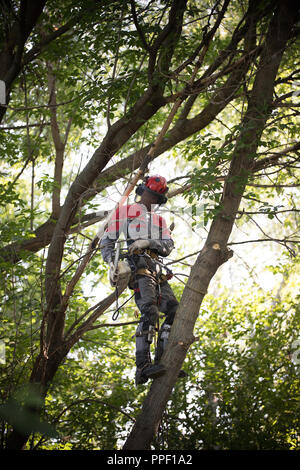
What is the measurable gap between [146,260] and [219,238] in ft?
2.58

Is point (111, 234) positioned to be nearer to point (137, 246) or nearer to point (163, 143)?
point (137, 246)

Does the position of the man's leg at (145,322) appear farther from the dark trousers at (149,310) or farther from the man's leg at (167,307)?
the man's leg at (167,307)

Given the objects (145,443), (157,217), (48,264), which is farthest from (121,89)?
(145,443)

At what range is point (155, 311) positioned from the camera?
415 cm

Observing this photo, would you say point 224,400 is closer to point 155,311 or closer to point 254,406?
point 254,406

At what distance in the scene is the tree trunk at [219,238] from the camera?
11.6 ft

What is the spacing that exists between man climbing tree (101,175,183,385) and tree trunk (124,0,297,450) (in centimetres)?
27

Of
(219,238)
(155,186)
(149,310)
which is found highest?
(155,186)

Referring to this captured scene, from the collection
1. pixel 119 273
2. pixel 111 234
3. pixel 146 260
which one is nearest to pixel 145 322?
pixel 119 273

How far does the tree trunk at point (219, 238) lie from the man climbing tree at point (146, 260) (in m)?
0.27

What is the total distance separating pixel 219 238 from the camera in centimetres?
417

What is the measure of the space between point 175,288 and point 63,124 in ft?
13.0

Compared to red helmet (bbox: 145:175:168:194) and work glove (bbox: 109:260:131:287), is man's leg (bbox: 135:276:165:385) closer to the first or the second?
work glove (bbox: 109:260:131:287)

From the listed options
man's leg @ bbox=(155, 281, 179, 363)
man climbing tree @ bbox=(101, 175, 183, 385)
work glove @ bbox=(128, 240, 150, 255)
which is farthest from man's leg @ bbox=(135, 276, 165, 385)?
work glove @ bbox=(128, 240, 150, 255)
